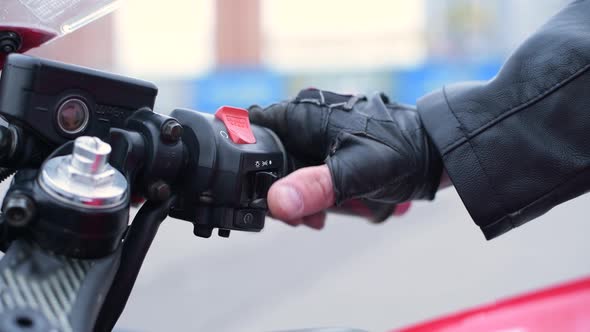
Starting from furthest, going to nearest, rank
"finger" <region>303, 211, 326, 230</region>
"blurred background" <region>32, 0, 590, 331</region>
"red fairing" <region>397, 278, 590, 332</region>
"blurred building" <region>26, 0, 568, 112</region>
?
"blurred building" <region>26, 0, 568, 112</region>
"blurred background" <region>32, 0, 590, 331</region>
"finger" <region>303, 211, 326, 230</region>
"red fairing" <region>397, 278, 590, 332</region>

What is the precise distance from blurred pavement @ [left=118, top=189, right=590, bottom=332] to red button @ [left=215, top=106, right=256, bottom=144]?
38.4 inches

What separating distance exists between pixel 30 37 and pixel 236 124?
0.15 meters

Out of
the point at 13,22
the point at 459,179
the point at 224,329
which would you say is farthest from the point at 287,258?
the point at 13,22

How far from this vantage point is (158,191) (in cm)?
45

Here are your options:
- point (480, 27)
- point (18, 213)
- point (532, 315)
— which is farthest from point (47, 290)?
point (480, 27)

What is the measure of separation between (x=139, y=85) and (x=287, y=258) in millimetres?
1426

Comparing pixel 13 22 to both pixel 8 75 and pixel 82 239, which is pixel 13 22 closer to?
pixel 8 75

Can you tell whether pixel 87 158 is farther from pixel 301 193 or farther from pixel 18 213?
pixel 301 193

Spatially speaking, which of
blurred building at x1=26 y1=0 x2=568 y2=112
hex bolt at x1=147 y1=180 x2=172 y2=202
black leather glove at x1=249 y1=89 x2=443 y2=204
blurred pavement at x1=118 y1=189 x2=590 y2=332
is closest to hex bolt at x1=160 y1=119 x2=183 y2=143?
hex bolt at x1=147 y1=180 x2=172 y2=202

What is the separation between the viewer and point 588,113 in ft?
1.88

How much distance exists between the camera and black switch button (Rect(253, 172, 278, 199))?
0.50 meters

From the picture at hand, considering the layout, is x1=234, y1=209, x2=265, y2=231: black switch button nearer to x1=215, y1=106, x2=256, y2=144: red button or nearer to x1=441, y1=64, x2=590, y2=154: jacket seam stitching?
x1=215, y1=106, x2=256, y2=144: red button

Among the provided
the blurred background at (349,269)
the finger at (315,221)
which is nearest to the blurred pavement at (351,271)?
the blurred background at (349,269)

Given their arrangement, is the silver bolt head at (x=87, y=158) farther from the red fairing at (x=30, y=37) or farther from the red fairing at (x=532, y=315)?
the red fairing at (x=532, y=315)
